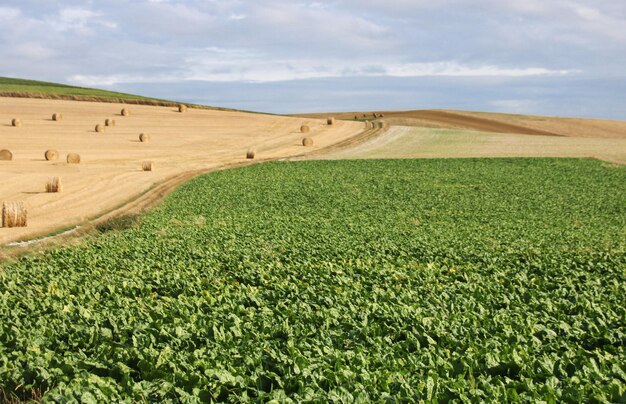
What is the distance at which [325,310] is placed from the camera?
14.6 metres

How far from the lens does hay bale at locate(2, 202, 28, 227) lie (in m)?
30.9

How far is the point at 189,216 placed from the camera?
32.9m

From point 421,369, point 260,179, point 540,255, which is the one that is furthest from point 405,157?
point 421,369

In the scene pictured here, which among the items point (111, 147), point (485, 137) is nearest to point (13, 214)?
point (111, 147)

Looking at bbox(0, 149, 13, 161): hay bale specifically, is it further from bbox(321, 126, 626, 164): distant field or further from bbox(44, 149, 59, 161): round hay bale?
bbox(321, 126, 626, 164): distant field

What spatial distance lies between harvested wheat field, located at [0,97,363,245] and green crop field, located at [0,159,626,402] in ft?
23.3

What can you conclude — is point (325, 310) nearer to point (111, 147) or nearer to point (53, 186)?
point (53, 186)

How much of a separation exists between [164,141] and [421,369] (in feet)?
195

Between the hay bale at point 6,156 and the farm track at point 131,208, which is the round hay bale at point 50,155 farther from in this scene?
the farm track at point 131,208

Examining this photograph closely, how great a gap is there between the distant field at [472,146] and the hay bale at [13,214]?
3587 cm

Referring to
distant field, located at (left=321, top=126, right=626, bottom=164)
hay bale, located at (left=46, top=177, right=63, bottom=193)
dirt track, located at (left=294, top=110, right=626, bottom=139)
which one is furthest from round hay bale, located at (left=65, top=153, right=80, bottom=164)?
dirt track, located at (left=294, top=110, right=626, bottom=139)

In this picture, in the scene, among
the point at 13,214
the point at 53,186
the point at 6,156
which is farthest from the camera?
the point at 6,156

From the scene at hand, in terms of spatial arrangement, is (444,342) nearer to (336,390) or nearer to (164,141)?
(336,390)

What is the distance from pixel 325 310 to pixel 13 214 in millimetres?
20856
